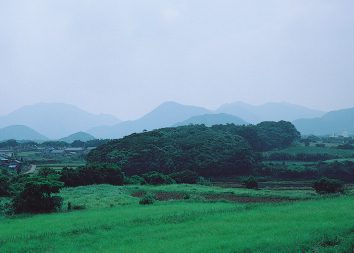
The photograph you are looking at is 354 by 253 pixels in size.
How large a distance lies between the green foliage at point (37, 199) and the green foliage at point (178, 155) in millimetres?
54207

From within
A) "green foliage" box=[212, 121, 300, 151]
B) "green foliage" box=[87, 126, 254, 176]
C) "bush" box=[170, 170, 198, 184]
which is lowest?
"bush" box=[170, 170, 198, 184]

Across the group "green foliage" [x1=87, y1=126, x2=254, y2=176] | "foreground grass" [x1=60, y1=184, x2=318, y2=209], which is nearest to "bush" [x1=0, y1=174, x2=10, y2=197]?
"foreground grass" [x1=60, y1=184, x2=318, y2=209]

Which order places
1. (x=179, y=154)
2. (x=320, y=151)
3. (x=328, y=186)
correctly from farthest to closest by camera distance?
(x=320, y=151), (x=179, y=154), (x=328, y=186)

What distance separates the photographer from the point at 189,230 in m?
22.0

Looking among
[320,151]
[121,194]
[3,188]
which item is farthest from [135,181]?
[320,151]

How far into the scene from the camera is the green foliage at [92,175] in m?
56.3

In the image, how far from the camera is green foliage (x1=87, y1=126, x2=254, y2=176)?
85.8 m

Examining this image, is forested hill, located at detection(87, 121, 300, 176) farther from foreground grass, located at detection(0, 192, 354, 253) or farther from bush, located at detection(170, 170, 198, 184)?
foreground grass, located at detection(0, 192, 354, 253)

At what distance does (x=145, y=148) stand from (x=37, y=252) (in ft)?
241

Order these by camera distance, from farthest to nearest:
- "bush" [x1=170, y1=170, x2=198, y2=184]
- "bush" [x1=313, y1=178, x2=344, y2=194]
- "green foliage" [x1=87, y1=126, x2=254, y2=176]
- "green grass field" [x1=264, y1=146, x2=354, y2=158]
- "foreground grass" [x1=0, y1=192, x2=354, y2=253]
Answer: "green grass field" [x1=264, y1=146, x2=354, y2=158] → "green foliage" [x1=87, y1=126, x2=254, y2=176] → "bush" [x1=170, y1=170, x2=198, y2=184] → "bush" [x1=313, y1=178, x2=344, y2=194] → "foreground grass" [x1=0, y1=192, x2=354, y2=253]

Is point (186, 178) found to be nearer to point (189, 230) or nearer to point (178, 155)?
point (178, 155)

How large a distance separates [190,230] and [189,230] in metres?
0.06

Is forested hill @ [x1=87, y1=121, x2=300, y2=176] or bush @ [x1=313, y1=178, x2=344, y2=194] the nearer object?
bush @ [x1=313, y1=178, x2=344, y2=194]

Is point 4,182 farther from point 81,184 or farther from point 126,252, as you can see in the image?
point 126,252
